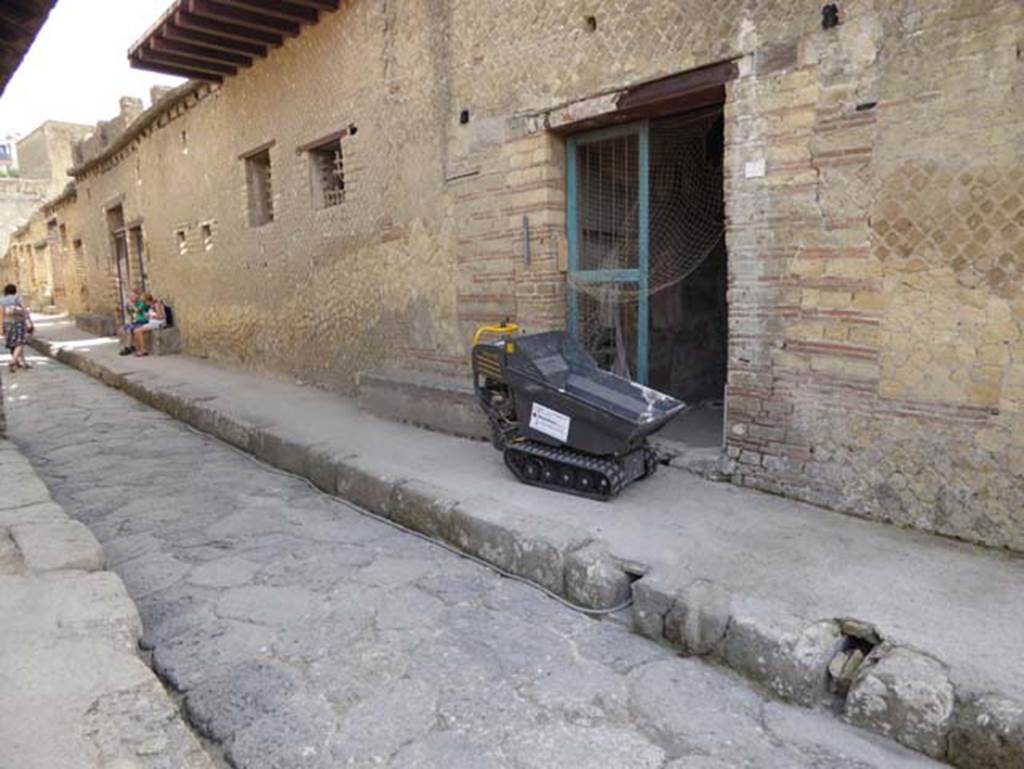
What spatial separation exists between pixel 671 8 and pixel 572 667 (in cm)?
368

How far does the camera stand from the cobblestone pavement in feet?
7.18

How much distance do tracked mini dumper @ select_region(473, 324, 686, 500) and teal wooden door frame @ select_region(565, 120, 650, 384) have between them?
29.7 inches

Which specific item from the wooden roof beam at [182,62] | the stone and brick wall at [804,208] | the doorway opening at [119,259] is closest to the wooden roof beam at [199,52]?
the wooden roof beam at [182,62]

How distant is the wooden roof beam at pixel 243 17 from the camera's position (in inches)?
270

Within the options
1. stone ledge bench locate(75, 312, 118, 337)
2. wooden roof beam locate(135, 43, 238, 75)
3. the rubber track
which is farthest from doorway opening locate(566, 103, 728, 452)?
stone ledge bench locate(75, 312, 118, 337)

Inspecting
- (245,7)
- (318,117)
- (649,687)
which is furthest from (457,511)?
(245,7)

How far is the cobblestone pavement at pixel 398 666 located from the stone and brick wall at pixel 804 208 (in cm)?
163

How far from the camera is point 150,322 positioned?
459 inches

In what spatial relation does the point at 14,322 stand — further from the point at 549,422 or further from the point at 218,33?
the point at 549,422

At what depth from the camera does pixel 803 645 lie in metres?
2.42

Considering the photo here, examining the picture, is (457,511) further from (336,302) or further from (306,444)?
(336,302)

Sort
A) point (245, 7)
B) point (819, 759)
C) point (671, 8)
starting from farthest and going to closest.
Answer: point (245, 7), point (671, 8), point (819, 759)

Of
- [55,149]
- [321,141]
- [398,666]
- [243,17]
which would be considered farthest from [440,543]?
[55,149]

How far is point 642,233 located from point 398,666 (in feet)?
10.7
